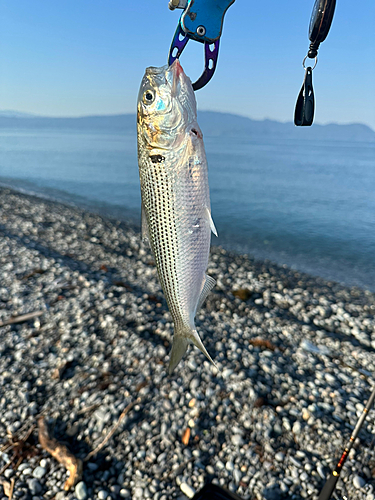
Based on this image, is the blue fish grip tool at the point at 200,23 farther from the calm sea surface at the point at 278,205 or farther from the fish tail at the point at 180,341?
the calm sea surface at the point at 278,205

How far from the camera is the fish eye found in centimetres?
239

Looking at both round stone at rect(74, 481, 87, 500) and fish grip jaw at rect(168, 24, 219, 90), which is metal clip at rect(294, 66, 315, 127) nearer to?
fish grip jaw at rect(168, 24, 219, 90)

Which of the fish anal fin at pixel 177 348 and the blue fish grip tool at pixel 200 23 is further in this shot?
the fish anal fin at pixel 177 348

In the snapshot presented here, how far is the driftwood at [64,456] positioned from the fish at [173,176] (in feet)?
10.8

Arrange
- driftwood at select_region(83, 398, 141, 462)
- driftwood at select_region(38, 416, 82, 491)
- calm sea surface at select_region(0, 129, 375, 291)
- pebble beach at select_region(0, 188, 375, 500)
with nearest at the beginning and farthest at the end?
driftwood at select_region(38, 416, 82, 491), pebble beach at select_region(0, 188, 375, 500), driftwood at select_region(83, 398, 141, 462), calm sea surface at select_region(0, 129, 375, 291)

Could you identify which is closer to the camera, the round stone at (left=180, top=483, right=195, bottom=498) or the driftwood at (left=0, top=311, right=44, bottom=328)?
the round stone at (left=180, top=483, right=195, bottom=498)

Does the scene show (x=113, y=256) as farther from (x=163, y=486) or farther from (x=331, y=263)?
(x=331, y=263)

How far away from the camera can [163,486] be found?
4383 millimetres

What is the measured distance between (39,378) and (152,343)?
197 cm

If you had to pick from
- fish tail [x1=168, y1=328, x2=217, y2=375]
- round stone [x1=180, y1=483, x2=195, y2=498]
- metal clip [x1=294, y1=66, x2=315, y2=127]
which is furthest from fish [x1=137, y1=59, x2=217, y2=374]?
round stone [x1=180, y1=483, x2=195, y2=498]

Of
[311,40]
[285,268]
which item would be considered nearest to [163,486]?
[311,40]

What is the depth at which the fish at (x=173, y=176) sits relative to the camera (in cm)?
231

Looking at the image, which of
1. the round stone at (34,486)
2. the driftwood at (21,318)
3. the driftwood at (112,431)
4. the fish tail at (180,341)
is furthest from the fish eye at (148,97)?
the driftwood at (21,318)

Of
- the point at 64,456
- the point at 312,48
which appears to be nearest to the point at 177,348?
the point at 312,48
